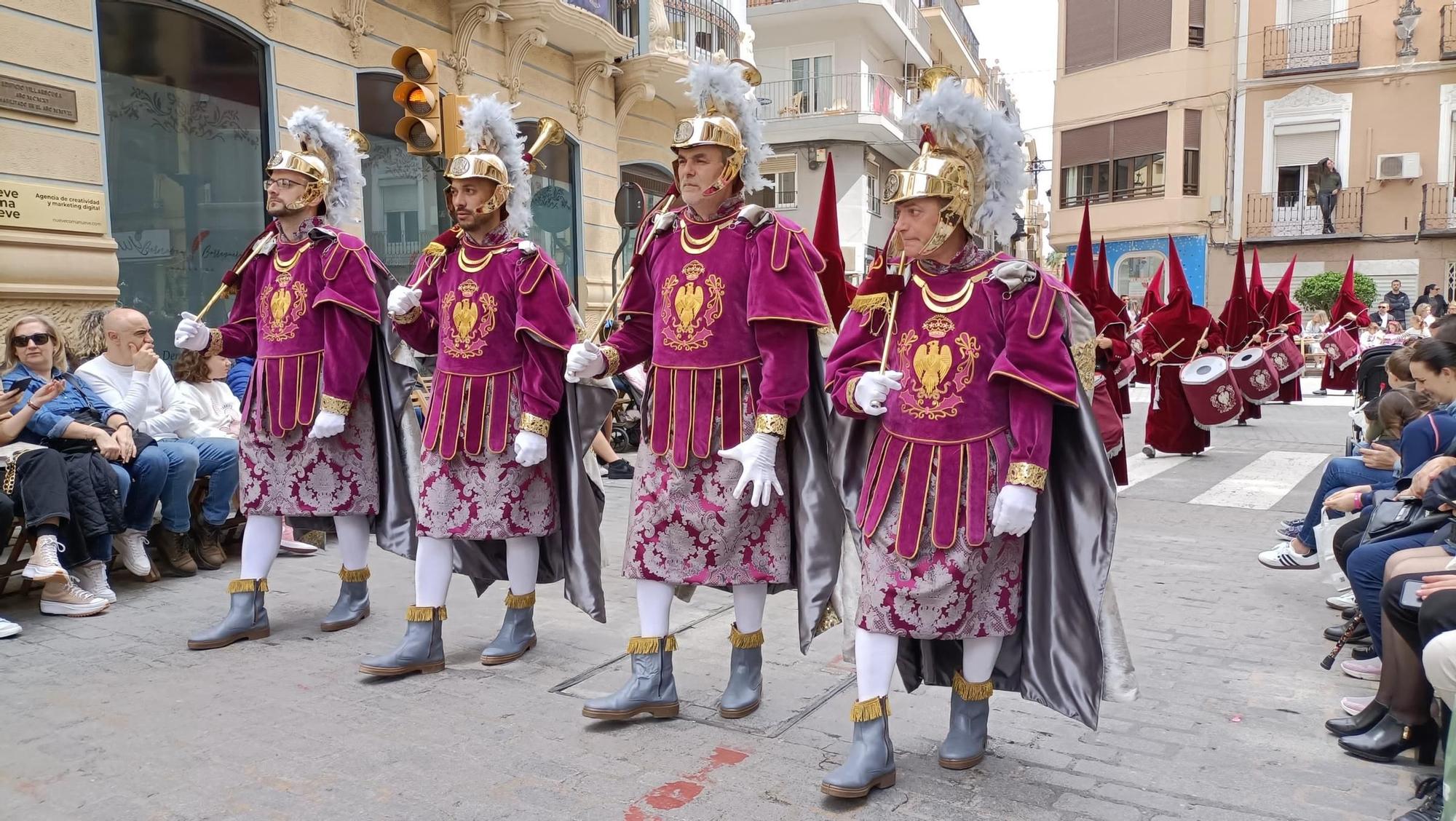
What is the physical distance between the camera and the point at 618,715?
12.0 ft

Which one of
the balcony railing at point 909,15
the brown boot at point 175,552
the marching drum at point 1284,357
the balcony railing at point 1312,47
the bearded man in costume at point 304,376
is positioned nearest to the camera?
the bearded man in costume at point 304,376

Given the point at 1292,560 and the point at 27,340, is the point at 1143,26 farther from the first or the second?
the point at 27,340

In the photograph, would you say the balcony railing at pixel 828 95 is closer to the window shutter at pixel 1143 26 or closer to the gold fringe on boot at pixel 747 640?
the window shutter at pixel 1143 26

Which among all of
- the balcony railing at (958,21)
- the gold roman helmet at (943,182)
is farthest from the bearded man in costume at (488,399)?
the balcony railing at (958,21)

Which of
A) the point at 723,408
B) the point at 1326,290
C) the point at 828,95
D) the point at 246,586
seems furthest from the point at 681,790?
the point at 828,95

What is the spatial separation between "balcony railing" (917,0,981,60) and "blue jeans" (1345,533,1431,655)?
3331 centimetres

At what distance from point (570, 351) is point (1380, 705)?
9.81ft

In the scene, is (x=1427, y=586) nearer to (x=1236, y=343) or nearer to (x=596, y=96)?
(x=1236, y=343)

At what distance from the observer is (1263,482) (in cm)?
977

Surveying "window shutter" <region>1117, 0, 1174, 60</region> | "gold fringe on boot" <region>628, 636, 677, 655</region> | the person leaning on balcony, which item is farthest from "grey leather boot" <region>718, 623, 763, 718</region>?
"window shutter" <region>1117, 0, 1174, 60</region>

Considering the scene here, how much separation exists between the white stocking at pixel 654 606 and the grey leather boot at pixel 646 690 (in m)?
0.03

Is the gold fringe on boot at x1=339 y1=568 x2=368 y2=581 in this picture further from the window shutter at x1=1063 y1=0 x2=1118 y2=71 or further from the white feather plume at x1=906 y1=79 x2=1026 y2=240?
the window shutter at x1=1063 y1=0 x2=1118 y2=71

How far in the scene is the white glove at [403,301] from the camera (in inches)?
170

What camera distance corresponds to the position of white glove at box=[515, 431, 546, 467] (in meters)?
4.04
